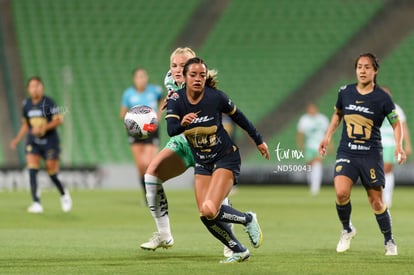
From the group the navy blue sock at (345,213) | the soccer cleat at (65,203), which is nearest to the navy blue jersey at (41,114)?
the soccer cleat at (65,203)

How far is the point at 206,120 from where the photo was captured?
791 centimetres

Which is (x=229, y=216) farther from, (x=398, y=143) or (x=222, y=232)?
(x=398, y=143)

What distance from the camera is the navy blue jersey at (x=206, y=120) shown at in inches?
310

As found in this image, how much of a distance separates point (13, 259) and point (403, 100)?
68.9 feet

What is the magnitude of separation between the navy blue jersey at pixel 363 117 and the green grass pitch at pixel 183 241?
1.07 meters

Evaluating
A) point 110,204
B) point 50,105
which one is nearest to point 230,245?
point 50,105

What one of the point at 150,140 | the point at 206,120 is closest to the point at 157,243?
the point at 206,120

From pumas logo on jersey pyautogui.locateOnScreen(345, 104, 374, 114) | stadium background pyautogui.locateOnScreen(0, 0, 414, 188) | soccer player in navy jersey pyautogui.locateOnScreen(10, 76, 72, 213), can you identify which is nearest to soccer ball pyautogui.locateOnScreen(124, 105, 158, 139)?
pumas logo on jersey pyautogui.locateOnScreen(345, 104, 374, 114)

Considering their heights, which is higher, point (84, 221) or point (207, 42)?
point (207, 42)

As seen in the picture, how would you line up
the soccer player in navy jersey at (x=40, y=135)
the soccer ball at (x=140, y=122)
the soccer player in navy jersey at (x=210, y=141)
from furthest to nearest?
the soccer player in navy jersey at (x=40, y=135) < the soccer ball at (x=140, y=122) < the soccer player in navy jersey at (x=210, y=141)

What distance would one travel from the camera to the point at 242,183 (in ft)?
84.8

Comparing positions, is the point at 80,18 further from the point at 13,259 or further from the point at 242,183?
the point at 13,259

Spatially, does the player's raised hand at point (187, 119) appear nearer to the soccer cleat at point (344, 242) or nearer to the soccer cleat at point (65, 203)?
the soccer cleat at point (344, 242)

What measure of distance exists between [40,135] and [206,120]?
7341 mm
